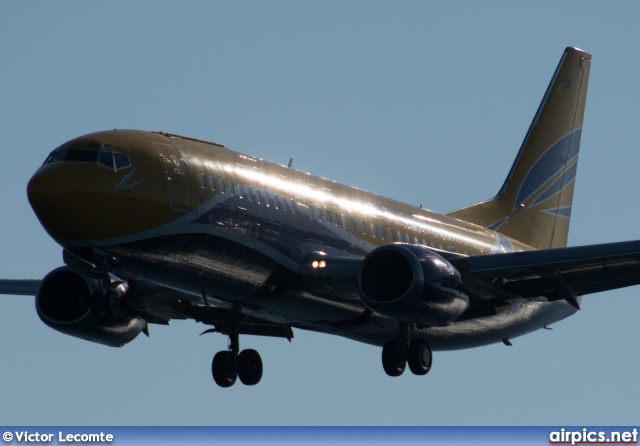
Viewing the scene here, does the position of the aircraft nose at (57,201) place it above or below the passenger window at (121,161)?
below

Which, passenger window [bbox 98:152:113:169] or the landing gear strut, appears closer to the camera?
passenger window [bbox 98:152:113:169]

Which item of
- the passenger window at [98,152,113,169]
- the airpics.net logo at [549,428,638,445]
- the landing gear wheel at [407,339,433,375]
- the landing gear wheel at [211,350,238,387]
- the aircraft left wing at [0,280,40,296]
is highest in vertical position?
the aircraft left wing at [0,280,40,296]

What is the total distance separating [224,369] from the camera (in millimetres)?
40219

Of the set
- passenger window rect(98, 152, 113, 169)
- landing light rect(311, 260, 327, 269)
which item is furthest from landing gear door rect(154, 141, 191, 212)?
landing light rect(311, 260, 327, 269)

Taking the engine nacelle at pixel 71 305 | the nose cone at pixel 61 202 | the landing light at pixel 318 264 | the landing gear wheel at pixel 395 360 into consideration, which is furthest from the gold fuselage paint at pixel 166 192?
the engine nacelle at pixel 71 305

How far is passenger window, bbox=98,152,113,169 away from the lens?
31781 millimetres

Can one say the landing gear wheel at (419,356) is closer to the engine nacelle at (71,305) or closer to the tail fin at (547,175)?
the engine nacelle at (71,305)

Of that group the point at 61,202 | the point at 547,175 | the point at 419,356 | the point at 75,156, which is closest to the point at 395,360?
the point at 419,356

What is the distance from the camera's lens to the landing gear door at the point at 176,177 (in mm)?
32575

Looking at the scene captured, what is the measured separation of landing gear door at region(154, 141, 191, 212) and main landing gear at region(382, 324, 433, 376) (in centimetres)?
832

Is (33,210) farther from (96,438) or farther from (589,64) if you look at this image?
(589,64)

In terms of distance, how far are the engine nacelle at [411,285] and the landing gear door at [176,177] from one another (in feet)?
16.6

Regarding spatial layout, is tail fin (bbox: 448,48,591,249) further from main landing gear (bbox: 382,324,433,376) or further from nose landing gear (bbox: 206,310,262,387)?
nose landing gear (bbox: 206,310,262,387)

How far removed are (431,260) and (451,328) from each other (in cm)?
707
